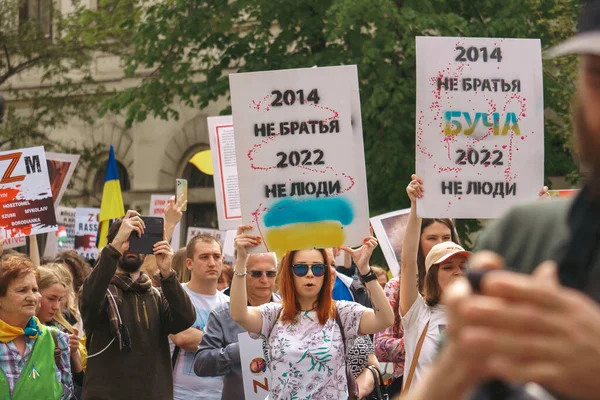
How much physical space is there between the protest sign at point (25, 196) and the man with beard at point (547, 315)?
913cm

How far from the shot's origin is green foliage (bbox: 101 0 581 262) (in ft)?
52.5

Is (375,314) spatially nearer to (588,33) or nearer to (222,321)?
(222,321)

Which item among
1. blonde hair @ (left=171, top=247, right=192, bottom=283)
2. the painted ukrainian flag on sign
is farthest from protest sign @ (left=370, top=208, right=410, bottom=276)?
the painted ukrainian flag on sign

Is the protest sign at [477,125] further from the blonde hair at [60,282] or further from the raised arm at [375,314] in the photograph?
the blonde hair at [60,282]

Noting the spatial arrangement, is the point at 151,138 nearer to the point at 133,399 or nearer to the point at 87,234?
the point at 87,234

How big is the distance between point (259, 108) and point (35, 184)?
447cm

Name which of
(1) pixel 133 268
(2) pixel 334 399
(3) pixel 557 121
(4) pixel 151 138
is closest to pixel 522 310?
(2) pixel 334 399

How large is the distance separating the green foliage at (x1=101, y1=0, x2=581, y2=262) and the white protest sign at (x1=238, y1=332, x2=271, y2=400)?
Result: 9.50 m

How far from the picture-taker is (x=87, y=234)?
53.8ft

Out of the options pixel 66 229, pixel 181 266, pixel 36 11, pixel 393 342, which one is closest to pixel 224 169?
pixel 181 266

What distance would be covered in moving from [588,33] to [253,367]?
5540 mm

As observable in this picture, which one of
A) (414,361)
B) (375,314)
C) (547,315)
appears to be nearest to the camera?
(547,315)

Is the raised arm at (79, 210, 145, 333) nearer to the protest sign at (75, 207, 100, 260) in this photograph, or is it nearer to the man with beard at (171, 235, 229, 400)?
the man with beard at (171, 235, 229, 400)

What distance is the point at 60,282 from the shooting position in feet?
25.5
